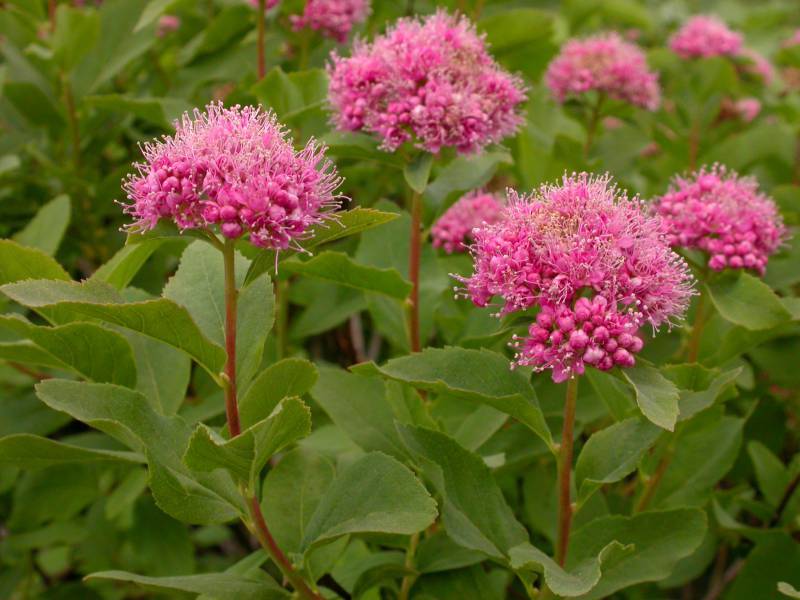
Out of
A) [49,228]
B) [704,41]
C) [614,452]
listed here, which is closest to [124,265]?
[49,228]

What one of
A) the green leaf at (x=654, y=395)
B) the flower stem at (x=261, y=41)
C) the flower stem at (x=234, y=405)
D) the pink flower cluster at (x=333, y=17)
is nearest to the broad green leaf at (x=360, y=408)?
the flower stem at (x=234, y=405)

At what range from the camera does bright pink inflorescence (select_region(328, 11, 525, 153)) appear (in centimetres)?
170

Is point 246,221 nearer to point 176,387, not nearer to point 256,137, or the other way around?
point 256,137

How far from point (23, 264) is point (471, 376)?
30.6 inches

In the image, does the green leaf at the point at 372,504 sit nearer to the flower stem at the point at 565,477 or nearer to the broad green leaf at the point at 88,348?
the flower stem at the point at 565,477

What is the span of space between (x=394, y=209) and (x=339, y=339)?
890 mm

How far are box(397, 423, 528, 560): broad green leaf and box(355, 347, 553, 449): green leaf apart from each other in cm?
12

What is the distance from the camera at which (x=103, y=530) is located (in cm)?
239

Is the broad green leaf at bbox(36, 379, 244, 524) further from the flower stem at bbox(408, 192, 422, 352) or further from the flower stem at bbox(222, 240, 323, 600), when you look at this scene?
the flower stem at bbox(408, 192, 422, 352)

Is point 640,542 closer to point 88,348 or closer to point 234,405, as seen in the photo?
point 234,405

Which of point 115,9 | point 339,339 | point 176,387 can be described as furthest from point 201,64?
point 176,387

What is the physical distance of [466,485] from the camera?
1491 mm

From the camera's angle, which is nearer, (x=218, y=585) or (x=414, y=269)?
(x=218, y=585)

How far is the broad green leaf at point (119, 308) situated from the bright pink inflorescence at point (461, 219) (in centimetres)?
95
